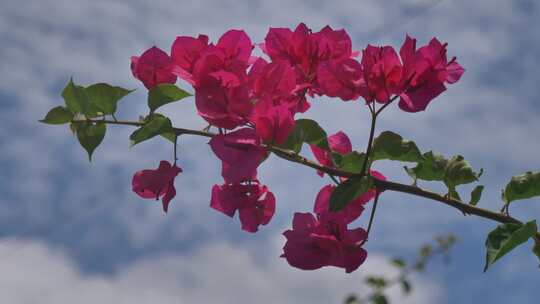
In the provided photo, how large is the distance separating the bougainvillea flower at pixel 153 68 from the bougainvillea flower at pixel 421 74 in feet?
0.79

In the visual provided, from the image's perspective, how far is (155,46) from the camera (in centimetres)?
66

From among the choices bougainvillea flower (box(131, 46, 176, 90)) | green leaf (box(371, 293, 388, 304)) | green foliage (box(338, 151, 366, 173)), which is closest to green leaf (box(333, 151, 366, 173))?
green foliage (box(338, 151, 366, 173))

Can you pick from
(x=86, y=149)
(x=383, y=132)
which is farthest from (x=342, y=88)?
(x=86, y=149)

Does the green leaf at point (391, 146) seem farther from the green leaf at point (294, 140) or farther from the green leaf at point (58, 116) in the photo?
the green leaf at point (58, 116)

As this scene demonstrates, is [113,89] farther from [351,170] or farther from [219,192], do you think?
[351,170]

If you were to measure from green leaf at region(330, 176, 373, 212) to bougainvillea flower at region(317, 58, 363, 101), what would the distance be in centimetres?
9

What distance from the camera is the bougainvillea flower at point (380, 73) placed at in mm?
595

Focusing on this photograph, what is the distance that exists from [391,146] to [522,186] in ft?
0.51

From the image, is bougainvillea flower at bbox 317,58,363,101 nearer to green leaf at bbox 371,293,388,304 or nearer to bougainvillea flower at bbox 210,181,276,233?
bougainvillea flower at bbox 210,181,276,233

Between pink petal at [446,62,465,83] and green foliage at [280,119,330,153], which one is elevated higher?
pink petal at [446,62,465,83]

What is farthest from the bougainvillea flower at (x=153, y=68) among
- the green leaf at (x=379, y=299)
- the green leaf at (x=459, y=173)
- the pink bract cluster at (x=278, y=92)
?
the green leaf at (x=379, y=299)

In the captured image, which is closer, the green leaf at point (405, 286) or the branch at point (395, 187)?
the branch at point (395, 187)

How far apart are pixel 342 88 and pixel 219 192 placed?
174 mm

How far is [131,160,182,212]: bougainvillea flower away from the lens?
679mm
